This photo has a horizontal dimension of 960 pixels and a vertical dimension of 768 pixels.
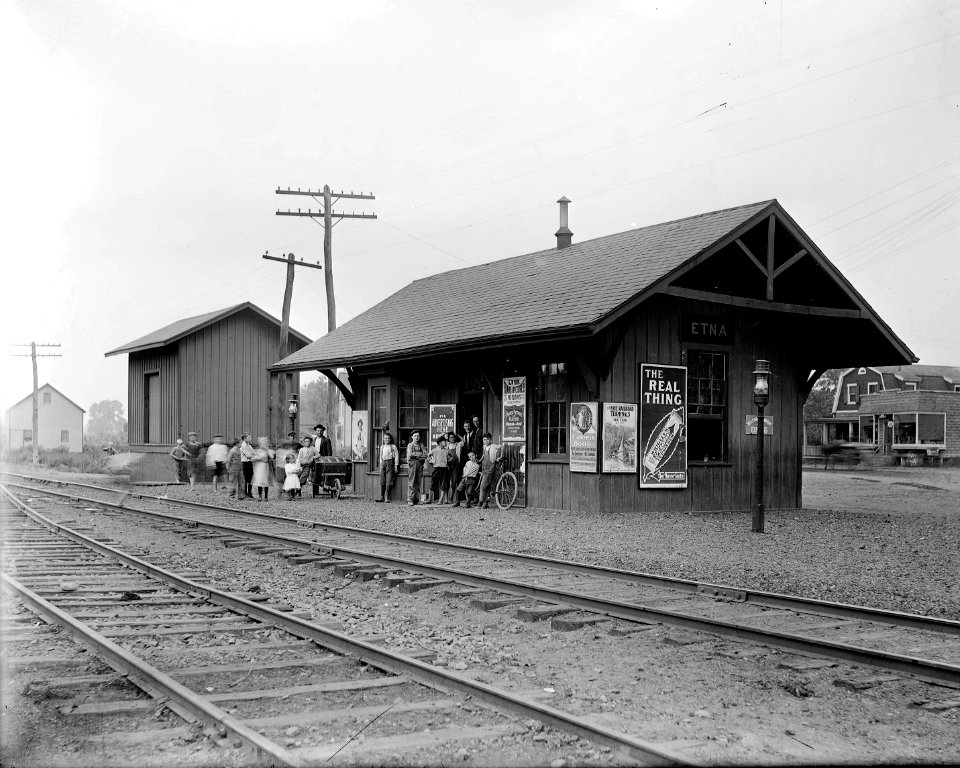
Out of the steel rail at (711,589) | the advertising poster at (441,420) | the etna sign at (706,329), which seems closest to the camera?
the steel rail at (711,589)

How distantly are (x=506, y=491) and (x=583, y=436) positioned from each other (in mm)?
2408

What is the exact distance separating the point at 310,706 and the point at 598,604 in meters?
3.51

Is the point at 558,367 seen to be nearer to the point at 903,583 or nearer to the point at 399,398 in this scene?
the point at 399,398

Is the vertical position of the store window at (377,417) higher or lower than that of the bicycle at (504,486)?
higher

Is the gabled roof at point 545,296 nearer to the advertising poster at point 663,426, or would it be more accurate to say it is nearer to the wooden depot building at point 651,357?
the wooden depot building at point 651,357

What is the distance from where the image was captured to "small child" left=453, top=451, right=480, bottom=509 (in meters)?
19.3

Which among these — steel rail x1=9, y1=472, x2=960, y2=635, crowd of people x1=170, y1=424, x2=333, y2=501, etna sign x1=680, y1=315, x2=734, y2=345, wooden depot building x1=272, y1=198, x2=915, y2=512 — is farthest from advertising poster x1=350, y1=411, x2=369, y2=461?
steel rail x1=9, y1=472, x2=960, y2=635

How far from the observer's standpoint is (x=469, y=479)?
19359 millimetres

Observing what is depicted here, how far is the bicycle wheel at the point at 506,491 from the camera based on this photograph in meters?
18.8

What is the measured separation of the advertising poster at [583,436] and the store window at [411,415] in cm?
508

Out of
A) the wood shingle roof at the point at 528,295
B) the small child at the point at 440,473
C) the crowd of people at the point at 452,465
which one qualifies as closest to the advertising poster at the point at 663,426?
the wood shingle roof at the point at 528,295

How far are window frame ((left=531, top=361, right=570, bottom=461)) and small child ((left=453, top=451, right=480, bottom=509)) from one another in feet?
4.31

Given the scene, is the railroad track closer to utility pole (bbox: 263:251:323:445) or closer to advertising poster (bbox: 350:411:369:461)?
advertising poster (bbox: 350:411:369:461)

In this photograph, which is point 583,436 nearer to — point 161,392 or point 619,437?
point 619,437
